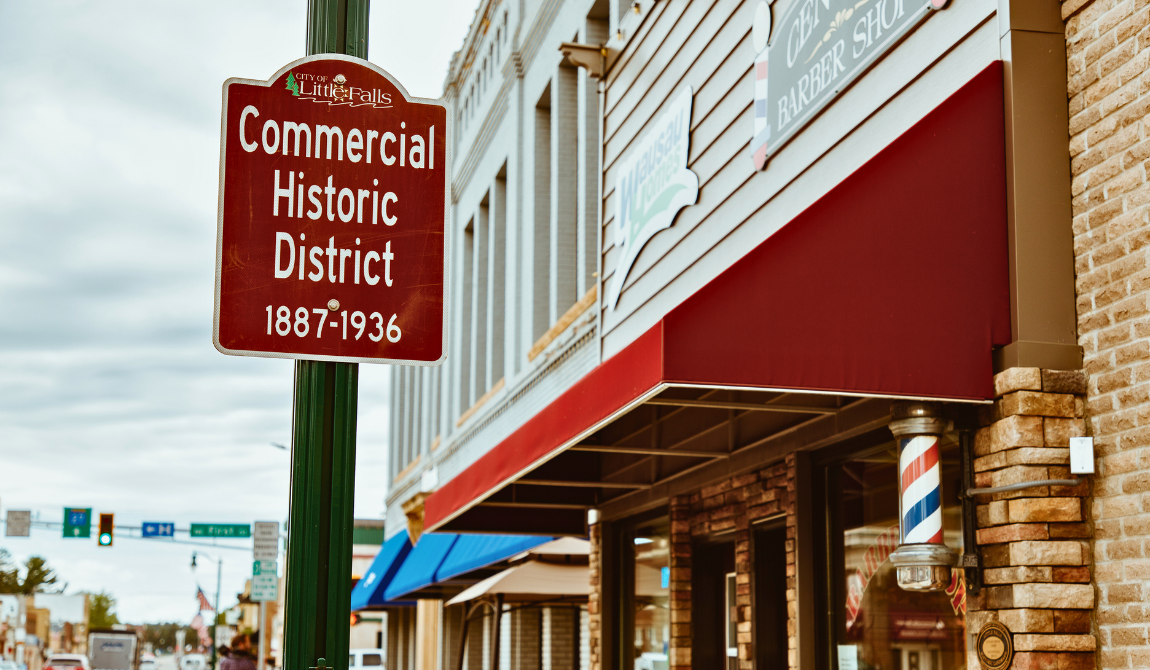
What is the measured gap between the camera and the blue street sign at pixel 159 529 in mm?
42653

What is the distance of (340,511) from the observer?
335cm

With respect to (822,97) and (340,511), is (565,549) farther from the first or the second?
(340,511)

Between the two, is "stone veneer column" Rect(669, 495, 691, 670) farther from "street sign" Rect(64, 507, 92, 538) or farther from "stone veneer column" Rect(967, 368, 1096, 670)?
"street sign" Rect(64, 507, 92, 538)

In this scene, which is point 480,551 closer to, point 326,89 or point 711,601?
point 711,601

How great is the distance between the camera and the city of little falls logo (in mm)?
3553

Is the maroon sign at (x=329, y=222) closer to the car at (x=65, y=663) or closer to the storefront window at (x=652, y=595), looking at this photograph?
the storefront window at (x=652, y=595)

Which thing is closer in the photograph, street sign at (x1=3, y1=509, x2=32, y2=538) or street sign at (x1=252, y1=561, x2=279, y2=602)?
street sign at (x1=252, y1=561, x2=279, y2=602)

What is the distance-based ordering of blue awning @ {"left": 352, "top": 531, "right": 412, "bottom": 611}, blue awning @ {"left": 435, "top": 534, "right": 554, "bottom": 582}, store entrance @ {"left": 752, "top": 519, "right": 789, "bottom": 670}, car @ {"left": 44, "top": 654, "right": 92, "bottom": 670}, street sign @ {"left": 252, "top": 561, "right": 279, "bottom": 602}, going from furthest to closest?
1. car @ {"left": 44, "top": 654, "right": 92, "bottom": 670}
2. street sign @ {"left": 252, "top": 561, "right": 279, "bottom": 602}
3. blue awning @ {"left": 352, "top": 531, "right": 412, "bottom": 611}
4. blue awning @ {"left": 435, "top": 534, "right": 554, "bottom": 582}
5. store entrance @ {"left": 752, "top": 519, "right": 789, "bottom": 670}

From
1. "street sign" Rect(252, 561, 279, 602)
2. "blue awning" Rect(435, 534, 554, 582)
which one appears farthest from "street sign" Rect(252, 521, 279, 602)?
"blue awning" Rect(435, 534, 554, 582)

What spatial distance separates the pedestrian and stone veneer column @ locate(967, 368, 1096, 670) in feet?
35.6

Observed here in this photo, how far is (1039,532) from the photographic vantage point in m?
4.65

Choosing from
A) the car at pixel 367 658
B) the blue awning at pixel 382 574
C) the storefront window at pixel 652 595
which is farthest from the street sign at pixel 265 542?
the storefront window at pixel 652 595

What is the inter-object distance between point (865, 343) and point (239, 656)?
11227 mm

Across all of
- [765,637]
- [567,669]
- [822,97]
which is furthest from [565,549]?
[822,97]
